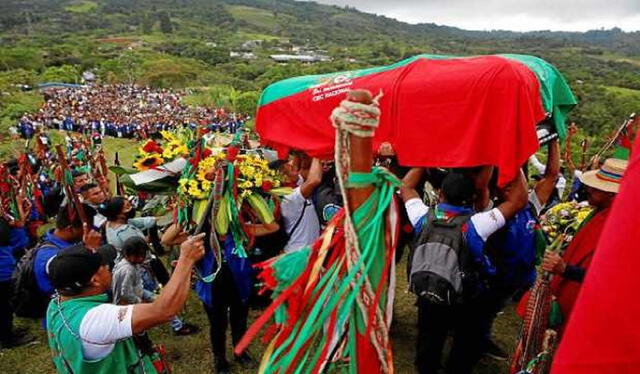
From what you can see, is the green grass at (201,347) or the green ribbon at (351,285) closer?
the green ribbon at (351,285)

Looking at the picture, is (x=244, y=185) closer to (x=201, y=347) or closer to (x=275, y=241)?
(x=275, y=241)

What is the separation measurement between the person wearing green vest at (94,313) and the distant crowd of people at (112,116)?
53.3 ft

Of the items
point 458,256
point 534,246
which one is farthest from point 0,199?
point 534,246

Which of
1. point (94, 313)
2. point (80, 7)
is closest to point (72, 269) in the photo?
point (94, 313)

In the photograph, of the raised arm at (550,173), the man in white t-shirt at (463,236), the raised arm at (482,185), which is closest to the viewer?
the man in white t-shirt at (463,236)

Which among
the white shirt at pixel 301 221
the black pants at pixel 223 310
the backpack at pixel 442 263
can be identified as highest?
the backpack at pixel 442 263

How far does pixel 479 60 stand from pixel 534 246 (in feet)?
4.30

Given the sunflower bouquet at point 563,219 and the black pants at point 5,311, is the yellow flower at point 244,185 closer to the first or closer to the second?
the sunflower bouquet at point 563,219

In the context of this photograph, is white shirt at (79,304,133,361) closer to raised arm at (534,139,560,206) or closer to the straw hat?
the straw hat

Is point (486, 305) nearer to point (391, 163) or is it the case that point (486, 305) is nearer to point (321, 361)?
point (391, 163)

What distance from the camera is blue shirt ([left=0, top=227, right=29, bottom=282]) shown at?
13.9 feet

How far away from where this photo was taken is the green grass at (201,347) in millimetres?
4070

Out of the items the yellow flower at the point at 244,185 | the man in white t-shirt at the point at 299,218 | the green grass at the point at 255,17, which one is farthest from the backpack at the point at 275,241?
the green grass at the point at 255,17

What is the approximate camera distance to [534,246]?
3094mm
